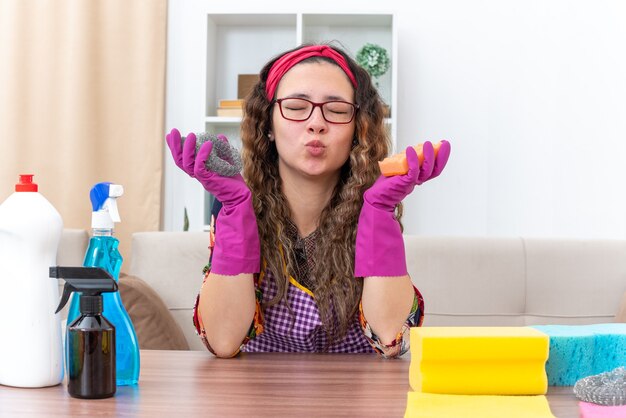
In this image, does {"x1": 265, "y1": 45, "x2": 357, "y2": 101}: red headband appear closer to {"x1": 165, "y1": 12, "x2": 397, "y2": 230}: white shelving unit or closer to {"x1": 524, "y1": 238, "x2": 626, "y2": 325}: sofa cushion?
{"x1": 524, "y1": 238, "x2": 626, "y2": 325}: sofa cushion

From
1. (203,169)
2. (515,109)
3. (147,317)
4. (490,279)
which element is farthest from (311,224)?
(515,109)

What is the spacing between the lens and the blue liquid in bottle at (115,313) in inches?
37.2

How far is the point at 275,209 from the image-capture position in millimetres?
1592

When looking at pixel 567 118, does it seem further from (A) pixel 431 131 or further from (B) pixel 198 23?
(B) pixel 198 23

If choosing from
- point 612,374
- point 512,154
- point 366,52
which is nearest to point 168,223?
point 366,52

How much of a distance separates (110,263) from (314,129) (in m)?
0.63

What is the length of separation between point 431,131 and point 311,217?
152 cm

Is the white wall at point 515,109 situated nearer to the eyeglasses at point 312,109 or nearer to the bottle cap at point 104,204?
the eyeglasses at point 312,109

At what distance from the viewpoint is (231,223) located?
1.31m

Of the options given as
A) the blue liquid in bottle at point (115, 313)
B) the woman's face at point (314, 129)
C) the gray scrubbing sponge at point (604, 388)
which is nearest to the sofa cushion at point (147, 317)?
the woman's face at point (314, 129)

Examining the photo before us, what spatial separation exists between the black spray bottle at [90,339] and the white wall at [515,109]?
7.31ft

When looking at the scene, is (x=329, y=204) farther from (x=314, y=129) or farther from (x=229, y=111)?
(x=229, y=111)

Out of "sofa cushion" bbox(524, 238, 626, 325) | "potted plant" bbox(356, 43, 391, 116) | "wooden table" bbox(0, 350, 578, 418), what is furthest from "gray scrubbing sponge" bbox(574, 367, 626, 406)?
"potted plant" bbox(356, 43, 391, 116)

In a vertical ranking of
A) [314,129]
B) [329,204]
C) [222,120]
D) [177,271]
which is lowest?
[177,271]
